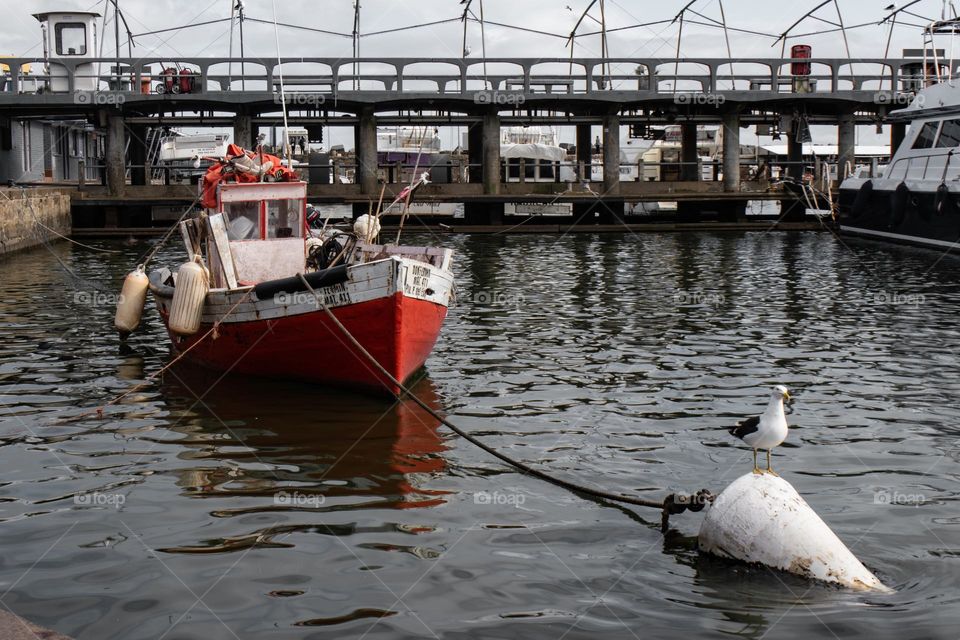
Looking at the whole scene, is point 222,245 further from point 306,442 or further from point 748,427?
point 748,427

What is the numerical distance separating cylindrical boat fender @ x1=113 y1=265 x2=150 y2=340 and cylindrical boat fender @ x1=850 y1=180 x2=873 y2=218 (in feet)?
90.6

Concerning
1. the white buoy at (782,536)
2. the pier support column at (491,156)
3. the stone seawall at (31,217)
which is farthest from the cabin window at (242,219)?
the pier support column at (491,156)

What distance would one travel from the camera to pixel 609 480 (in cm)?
1050

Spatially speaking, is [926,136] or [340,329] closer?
[340,329]

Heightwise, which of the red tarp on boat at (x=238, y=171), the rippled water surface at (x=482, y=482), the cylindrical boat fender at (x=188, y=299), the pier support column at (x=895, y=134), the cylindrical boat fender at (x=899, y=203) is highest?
the pier support column at (x=895, y=134)

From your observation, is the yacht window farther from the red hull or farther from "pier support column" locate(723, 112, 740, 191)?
the red hull

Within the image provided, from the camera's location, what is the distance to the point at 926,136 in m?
36.1

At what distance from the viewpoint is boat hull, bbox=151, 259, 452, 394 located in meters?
13.5

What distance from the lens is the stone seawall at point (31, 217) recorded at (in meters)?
30.5

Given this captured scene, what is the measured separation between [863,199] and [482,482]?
102 feet

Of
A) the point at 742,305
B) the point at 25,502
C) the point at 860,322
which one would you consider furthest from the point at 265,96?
the point at 25,502

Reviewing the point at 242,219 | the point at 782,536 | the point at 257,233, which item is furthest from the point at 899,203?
the point at 782,536

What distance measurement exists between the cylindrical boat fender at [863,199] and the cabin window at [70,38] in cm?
3252

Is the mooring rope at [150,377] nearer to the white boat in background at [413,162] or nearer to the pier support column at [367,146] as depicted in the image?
the white boat in background at [413,162]
